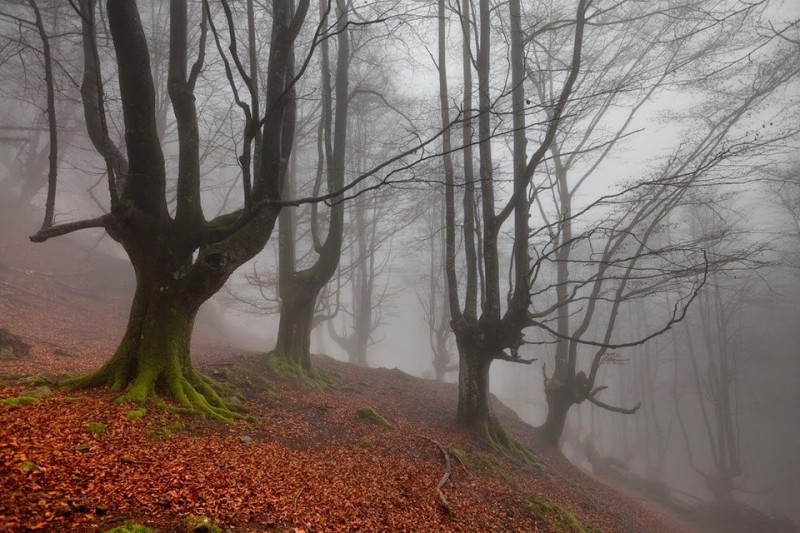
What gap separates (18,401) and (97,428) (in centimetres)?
97

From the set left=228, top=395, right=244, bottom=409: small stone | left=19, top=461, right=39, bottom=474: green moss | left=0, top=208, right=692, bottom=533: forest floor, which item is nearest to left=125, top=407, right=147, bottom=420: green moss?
left=0, top=208, right=692, bottom=533: forest floor

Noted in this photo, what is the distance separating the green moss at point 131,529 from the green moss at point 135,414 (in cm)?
200

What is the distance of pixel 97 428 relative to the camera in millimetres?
3336

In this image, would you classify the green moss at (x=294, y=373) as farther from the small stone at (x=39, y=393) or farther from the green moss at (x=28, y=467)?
the green moss at (x=28, y=467)

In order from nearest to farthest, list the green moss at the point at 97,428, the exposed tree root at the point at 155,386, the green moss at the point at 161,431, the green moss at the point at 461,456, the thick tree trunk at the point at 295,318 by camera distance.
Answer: the green moss at the point at 97,428 → the green moss at the point at 161,431 → the exposed tree root at the point at 155,386 → the green moss at the point at 461,456 → the thick tree trunk at the point at 295,318

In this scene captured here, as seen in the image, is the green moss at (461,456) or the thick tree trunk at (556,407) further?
the thick tree trunk at (556,407)

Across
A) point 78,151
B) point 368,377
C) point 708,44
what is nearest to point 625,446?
point 368,377

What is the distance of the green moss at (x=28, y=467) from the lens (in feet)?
7.50

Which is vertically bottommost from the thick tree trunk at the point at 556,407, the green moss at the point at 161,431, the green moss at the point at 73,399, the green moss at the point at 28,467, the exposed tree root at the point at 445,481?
the thick tree trunk at the point at 556,407

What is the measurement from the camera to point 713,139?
10352mm

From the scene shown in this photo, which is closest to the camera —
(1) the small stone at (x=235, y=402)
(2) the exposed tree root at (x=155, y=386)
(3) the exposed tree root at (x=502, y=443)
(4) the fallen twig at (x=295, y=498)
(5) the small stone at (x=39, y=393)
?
(4) the fallen twig at (x=295, y=498)

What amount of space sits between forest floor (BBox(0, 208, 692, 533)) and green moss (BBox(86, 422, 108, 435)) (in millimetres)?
13

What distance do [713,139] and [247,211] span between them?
11.9 metres

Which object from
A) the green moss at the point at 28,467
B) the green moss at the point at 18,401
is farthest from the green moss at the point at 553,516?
the green moss at the point at 18,401
